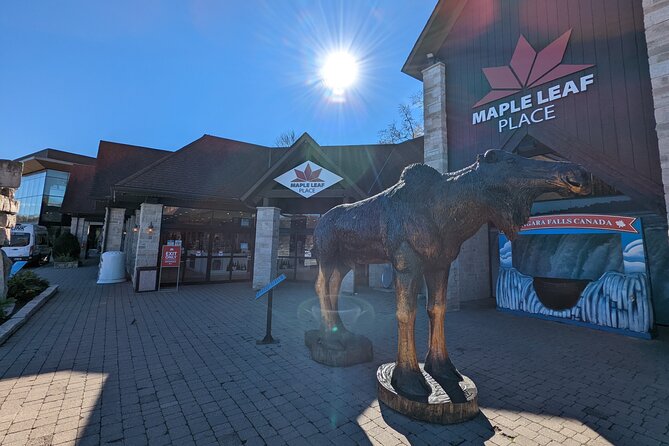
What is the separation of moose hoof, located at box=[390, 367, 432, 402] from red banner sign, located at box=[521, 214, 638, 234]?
180 inches

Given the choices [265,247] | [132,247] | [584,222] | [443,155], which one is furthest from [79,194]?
[584,222]

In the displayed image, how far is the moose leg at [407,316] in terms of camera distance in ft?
11.2

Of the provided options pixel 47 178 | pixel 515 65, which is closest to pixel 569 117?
pixel 515 65

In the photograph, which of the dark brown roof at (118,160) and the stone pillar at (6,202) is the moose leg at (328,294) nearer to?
the stone pillar at (6,202)

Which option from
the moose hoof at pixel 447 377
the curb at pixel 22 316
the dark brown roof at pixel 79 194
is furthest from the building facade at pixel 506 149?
the dark brown roof at pixel 79 194

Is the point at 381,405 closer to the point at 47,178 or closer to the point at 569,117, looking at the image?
the point at 569,117

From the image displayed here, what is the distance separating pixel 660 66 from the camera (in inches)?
183

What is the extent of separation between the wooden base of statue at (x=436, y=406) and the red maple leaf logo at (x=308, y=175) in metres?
8.39

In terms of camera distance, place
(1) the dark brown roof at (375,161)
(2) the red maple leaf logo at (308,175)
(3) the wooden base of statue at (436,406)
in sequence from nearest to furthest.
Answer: (3) the wooden base of statue at (436,406)
(2) the red maple leaf logo at (308,175)
(1) the dark brown roof at (375,161)

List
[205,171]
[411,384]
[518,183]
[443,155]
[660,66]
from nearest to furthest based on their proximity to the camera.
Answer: [518,183]
[411,384]
[660,66]
[443,155]
[205,171]

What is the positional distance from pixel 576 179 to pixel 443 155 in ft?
20.5

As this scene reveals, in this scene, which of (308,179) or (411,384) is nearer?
(411,384)

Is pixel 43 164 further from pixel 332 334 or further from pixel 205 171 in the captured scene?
pixel 332 334

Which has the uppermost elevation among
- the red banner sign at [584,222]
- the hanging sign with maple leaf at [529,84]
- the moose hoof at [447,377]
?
the hanging sign with maple leaf at [529,84]
